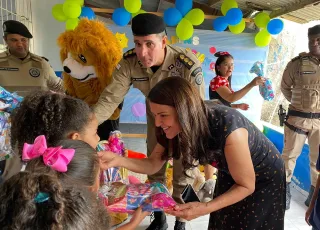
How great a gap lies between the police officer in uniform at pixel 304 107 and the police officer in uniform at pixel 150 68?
1199 mm

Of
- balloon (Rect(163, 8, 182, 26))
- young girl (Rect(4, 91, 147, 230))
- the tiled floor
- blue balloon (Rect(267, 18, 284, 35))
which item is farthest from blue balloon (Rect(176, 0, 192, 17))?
young girl (Rect(4, 91, 147, 230))

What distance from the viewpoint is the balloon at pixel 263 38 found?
156 inches

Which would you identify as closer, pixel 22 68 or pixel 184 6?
pixel 22 68

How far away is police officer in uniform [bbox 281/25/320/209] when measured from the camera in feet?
7.64

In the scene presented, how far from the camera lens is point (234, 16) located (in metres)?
3.36

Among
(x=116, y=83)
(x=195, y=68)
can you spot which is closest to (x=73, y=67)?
(x=116, y=83)

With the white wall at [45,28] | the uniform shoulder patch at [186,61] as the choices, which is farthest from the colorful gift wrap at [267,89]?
the white wall at [45,28]

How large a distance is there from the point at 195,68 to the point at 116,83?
1.59 ft

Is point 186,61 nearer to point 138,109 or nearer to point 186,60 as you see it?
point 186,60

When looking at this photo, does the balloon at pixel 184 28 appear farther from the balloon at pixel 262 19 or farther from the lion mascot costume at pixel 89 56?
the lion mascot costume at pixel 89 56

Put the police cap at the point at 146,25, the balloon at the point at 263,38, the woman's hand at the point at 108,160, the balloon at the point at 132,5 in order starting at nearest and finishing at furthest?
the woman's hand at the point at 108,160
the police cap at the point at 146,25
the balloon at the point at 132,5
the balloon at the point at 263,38

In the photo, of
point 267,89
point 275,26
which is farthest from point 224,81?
point 275,26

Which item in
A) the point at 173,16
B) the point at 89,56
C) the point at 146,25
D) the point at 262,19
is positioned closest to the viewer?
the point at 146,25

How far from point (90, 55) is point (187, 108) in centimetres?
120
